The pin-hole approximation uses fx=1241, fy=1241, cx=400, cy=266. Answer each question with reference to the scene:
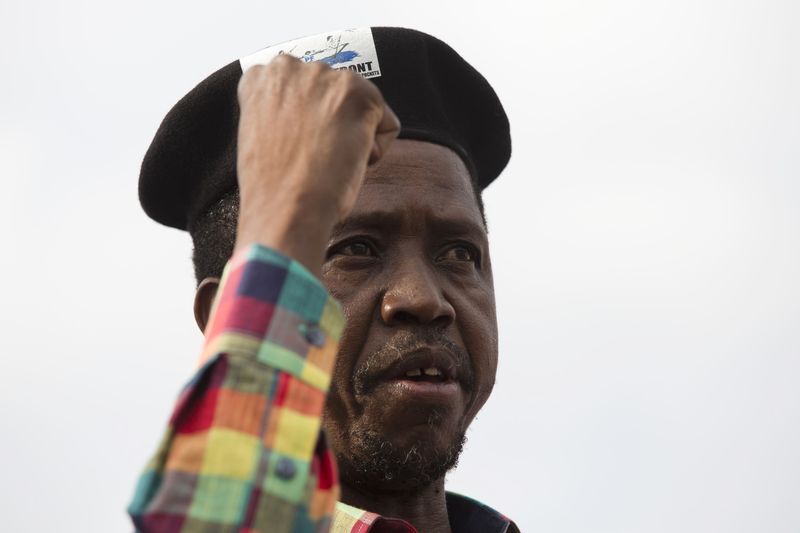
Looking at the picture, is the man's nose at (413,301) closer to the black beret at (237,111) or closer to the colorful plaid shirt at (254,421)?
the black beret at (237,111)

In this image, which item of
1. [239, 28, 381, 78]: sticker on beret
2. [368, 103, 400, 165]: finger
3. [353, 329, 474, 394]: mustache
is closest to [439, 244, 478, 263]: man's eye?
[353, 329, 474, 394]: mustache

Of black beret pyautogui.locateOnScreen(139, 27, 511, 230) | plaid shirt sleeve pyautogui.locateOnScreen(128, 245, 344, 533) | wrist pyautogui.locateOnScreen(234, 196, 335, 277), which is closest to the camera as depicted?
plaid shirt sleeve pyautogui.locateOnScreen(128, 245, 344, 533)

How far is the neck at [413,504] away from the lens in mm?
4062

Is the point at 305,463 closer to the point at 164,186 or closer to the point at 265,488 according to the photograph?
the point at 265,488

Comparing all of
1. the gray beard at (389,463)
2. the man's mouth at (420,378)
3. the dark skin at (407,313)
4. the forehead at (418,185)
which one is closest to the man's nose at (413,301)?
the dark skin at (407,313)

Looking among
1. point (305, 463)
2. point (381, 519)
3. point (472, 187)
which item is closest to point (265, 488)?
point (305, 463)

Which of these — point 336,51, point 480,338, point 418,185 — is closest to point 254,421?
Result: point 480,338

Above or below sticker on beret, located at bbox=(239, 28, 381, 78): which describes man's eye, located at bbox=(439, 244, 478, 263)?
below

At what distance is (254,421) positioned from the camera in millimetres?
2186

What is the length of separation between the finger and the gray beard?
4.78ft

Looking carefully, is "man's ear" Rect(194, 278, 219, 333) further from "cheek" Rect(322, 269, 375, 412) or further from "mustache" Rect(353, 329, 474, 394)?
"mustache" Rect(353, 329, 474, 394)

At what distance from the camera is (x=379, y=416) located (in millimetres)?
3844

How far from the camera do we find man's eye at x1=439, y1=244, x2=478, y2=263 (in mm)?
4242

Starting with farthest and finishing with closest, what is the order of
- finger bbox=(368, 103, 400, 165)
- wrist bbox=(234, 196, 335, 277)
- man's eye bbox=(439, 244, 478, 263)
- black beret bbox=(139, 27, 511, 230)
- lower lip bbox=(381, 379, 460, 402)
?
black beret bbox=(139, 27, 511, 230) → man's eye bbox=(439, 244, 478, 263) → lower lip bbox=(381, 379, 460, 402) → finger bbox=(368, 103, 400, 165) → wrist bbox=(234, 196, 335, 277)
